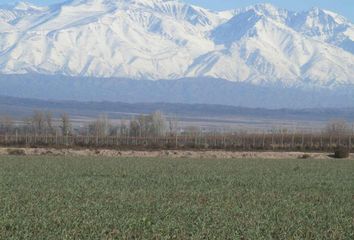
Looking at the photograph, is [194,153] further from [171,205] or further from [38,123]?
[38,123]

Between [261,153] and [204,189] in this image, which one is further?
[261,153]

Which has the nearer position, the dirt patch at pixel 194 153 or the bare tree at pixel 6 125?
the dirt patch at pixel 194 153

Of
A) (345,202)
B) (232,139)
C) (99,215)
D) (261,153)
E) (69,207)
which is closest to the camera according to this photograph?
(99,215)

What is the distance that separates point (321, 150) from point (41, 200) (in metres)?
62.0

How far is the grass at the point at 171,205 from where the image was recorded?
71.6 feet

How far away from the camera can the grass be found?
21828mm

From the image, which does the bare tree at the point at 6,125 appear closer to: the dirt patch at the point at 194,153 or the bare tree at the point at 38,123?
the bare tree at the point at 38,123

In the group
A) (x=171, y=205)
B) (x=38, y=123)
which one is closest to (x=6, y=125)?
(x=38, y=123)

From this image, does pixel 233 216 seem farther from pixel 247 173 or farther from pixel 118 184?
pixel 247 173

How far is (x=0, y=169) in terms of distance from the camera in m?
43.3

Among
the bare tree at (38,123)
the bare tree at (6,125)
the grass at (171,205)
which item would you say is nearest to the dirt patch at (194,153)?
the grass at (171,205)

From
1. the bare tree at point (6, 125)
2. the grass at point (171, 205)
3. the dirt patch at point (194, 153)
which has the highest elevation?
the bare tree at point (6, 125)

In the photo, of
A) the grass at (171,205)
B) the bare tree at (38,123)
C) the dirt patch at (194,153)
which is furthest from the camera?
the bare tree at (38,123)

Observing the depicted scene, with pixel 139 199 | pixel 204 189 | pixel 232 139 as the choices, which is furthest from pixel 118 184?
pixel 232 139
